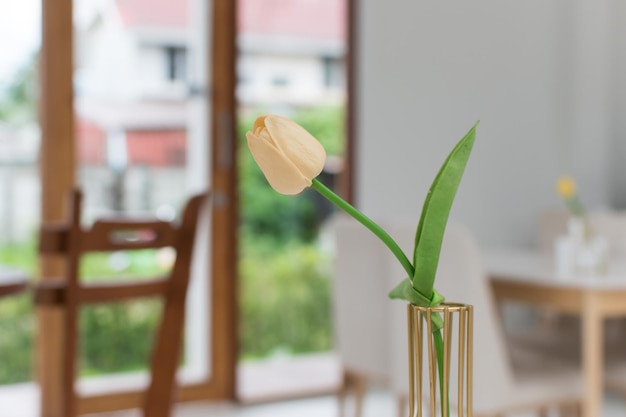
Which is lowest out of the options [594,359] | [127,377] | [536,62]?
[127,377]

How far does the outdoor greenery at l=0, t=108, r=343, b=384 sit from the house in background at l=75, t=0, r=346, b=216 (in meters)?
0.19

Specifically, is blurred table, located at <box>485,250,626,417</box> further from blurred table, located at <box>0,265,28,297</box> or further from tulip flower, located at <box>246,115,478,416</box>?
tulip flower, located at <box>246,115,478,416</box>

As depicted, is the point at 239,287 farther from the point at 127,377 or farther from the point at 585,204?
the point at 585,204

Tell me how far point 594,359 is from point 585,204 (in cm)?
222

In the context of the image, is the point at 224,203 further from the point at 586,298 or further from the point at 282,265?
the point at 586,298

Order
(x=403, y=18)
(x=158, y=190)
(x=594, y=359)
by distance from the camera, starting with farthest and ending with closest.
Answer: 1. (x=403, y=18)
2. (x=158, y=190)
3. (x=594, y=359)

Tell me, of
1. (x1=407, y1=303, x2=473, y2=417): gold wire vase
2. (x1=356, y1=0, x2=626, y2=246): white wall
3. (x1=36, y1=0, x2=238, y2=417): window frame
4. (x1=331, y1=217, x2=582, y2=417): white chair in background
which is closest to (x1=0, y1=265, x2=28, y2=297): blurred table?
(x1=331, y1=217, x2=582, y2=417): white chair in background

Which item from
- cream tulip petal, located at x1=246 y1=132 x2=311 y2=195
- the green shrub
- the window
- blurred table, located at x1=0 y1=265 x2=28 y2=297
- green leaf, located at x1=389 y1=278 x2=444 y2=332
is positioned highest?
the window

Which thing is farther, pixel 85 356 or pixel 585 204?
pixel 585 204

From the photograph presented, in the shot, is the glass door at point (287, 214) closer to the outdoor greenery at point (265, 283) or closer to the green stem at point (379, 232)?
the outdoor greenery at point (265, 283)

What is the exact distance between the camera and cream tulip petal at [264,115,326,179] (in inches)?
18.9

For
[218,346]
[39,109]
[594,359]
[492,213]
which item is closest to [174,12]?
[39,109]

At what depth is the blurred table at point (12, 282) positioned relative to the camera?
190 cm

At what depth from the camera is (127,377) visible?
11.8ft
